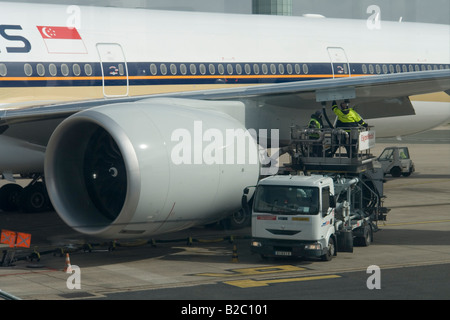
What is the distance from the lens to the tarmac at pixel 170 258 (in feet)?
50.4

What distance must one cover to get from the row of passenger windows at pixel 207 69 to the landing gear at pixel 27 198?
191 inches

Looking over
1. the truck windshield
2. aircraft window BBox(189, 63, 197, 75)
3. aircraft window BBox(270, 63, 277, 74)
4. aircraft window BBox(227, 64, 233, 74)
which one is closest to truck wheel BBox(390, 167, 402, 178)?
aircraft window BBox(270, 63, 277, 74)

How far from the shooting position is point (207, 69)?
23.4 m

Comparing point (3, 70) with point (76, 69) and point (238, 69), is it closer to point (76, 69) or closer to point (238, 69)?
point (76, 69)

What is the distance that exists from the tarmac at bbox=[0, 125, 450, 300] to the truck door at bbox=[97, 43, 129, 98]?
12.4 ft

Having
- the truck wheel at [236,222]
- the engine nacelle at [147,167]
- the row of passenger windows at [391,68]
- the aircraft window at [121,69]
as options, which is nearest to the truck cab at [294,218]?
the engine nacelle at [147,167]

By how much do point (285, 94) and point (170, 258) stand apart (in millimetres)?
4787

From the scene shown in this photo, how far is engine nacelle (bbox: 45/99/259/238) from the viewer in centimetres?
1595

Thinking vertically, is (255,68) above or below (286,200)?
above

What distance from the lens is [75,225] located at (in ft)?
55.4

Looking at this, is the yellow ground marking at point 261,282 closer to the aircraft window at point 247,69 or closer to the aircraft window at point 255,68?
the aircraft window at point 247,69

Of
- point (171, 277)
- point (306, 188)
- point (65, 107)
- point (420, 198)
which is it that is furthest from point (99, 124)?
point (420, 198)

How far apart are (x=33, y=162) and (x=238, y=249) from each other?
5.42 m

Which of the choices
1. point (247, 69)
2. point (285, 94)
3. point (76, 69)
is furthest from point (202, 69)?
point (285, 94)
